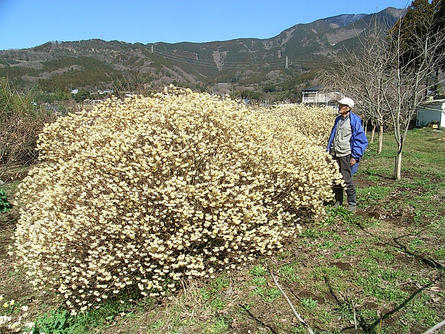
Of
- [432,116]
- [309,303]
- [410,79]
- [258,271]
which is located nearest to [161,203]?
[258,271]

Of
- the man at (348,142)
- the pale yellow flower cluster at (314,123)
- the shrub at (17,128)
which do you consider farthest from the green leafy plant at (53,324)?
the pale yellow flower cluster at (314,123)

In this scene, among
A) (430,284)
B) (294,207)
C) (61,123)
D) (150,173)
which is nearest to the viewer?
(430,284)

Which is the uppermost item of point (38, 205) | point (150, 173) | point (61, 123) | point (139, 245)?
point (61, 123)

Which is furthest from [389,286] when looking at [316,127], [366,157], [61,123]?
[316,127]

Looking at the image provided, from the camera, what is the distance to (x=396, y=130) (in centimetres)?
612

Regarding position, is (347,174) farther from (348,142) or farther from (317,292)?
(317,292)

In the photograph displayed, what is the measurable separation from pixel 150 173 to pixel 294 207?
2190 mm

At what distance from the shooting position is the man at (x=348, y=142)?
4.52 meters

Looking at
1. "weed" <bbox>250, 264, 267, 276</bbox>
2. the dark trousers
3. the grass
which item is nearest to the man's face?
the dark trousers

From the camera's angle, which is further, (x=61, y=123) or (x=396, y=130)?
(x=396, y=130)

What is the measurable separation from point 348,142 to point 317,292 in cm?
253

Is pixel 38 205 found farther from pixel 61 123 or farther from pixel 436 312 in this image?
pixel 436 312

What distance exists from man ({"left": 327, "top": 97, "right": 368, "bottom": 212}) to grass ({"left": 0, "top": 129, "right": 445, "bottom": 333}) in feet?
2.18

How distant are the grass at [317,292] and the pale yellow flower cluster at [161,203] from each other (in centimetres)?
22
